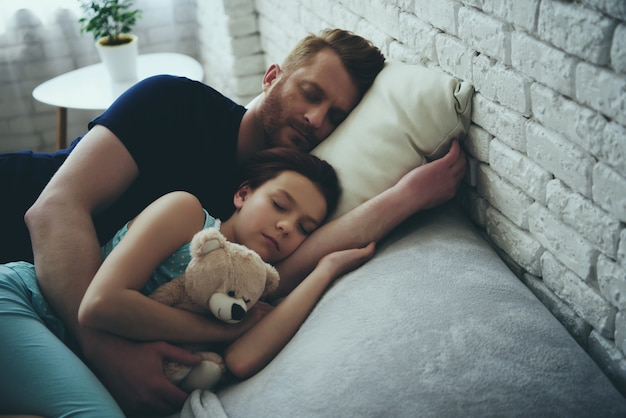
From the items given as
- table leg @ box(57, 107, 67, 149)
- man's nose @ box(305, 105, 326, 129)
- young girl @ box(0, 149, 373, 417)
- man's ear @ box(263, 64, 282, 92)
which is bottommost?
table leg @ box(57, 107, 67, 149)

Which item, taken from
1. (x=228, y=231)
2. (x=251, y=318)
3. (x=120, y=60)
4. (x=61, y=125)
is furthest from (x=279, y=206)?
(x=61, y=125)

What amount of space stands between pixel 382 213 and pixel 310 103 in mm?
414

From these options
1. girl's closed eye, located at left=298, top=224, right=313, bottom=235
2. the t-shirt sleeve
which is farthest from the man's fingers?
the t-shirt sleeve

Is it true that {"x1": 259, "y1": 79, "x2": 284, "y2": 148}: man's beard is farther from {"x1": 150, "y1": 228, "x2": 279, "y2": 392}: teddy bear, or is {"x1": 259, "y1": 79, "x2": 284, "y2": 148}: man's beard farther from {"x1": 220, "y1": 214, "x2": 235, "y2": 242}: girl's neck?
{"x1": 150, "y1": 228, "x2": 279, "y2": 392}: teddy bear

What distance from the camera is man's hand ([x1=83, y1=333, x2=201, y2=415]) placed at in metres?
1.11

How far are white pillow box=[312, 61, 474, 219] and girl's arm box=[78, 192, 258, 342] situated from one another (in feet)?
1.24

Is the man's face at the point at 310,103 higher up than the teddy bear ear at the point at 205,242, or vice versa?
the man's face at the point at 310,103

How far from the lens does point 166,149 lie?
57.9 inches

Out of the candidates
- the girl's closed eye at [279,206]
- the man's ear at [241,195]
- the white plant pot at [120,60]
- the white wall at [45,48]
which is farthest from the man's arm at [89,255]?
the white wall at [45,48]

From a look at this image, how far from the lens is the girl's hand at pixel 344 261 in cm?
124

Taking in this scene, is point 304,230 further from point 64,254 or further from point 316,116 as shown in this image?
point 64,254

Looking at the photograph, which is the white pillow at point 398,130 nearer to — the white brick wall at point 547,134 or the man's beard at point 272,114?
the white brick wall at point 547,134

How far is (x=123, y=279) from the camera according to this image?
3.67ft

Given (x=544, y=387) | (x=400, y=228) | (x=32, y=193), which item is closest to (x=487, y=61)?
(x=400, y=228)
